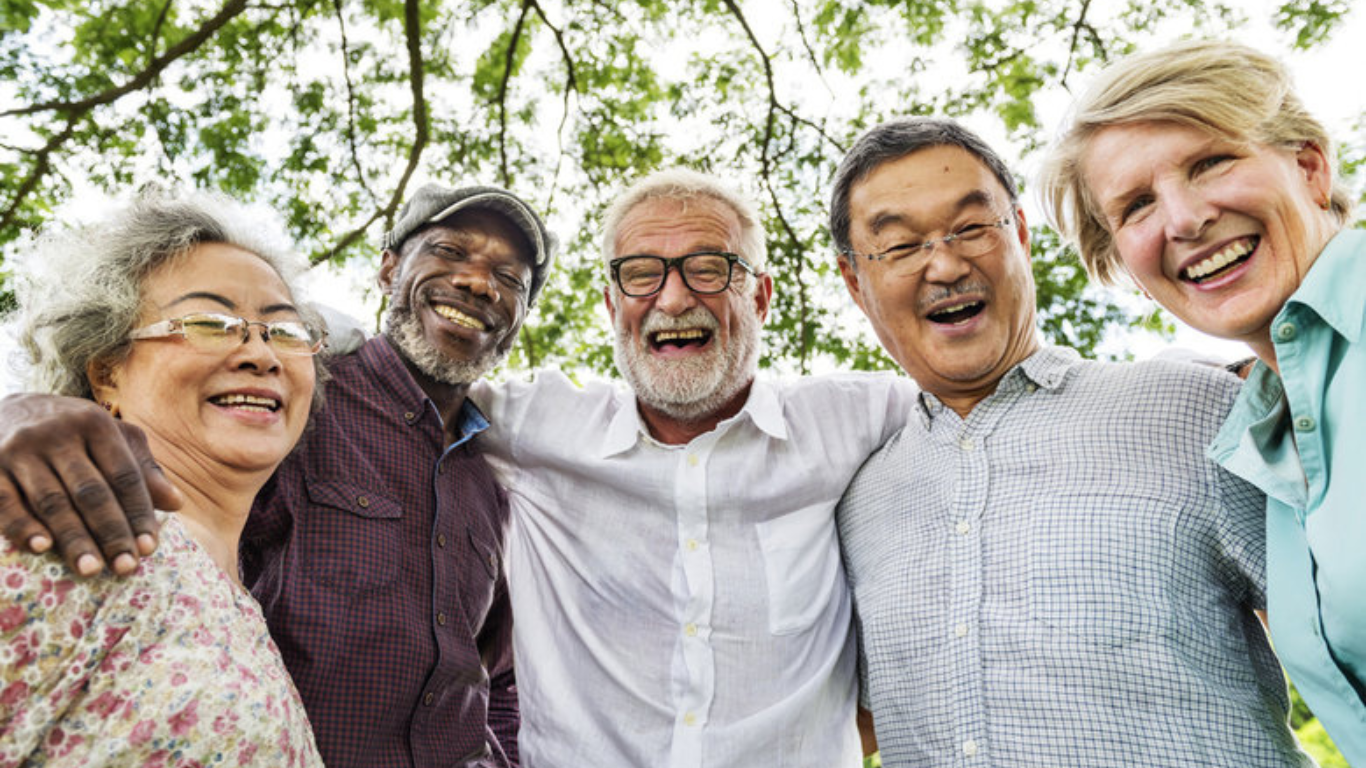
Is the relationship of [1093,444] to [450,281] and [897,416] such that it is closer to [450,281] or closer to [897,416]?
[897,416]

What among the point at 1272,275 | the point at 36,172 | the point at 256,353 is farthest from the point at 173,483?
the point at 36,172

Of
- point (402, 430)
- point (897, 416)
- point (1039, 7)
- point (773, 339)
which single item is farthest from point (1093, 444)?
point (1039, 7)

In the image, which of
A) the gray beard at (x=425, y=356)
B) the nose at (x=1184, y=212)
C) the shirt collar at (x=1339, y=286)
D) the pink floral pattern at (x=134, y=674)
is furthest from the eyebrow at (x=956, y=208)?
the pink floral pattern at (x=134, y=674)

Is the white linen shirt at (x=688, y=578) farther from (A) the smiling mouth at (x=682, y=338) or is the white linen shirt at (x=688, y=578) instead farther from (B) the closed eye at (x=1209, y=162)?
(B) the closed eye at (x=1209, y=162)

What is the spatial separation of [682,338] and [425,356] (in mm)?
933

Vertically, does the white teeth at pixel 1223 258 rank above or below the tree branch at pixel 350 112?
below

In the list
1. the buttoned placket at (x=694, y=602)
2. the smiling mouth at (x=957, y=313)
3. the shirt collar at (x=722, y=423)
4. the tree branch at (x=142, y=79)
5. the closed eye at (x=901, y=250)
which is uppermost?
the tree branch at (x=142, y=79)

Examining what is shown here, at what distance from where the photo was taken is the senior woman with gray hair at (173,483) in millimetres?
1413

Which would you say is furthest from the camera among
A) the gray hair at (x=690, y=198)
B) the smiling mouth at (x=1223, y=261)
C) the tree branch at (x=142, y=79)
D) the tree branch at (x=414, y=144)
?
the tree branch at (x=414, y=144)

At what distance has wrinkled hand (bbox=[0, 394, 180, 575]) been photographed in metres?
1.41

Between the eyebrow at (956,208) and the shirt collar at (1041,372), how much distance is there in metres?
0.48

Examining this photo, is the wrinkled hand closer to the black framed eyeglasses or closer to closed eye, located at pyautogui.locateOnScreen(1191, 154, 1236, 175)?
the black framed eyeglasses

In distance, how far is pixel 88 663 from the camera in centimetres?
144

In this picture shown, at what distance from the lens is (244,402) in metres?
2.09
